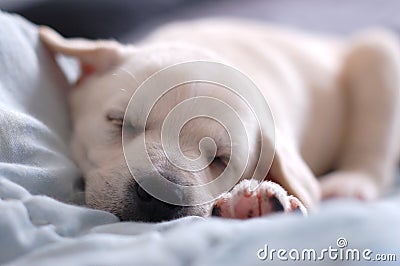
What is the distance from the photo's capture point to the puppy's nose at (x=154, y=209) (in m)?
1.06

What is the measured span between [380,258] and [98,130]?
68 centimetres

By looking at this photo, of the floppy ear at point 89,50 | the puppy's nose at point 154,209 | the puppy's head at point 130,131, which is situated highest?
the floppy ear at point 89,50

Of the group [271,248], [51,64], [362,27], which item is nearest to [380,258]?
[271,248]

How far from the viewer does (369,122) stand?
1.98 m

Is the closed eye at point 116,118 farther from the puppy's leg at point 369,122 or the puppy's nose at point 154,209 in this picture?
the puppy's leg at point 369,122

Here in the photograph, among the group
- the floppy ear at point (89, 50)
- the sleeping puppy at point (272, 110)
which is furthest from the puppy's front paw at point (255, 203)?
the floppy ear at point (89, 50)

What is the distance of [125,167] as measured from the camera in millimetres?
1164

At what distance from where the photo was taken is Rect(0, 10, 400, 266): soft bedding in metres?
0.76

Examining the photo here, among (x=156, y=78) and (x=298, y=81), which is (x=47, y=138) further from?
(x=298, y=81)

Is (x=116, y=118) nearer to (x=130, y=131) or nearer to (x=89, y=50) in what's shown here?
(x=130, y=131)

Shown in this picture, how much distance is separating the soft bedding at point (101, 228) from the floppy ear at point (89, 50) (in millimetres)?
198
